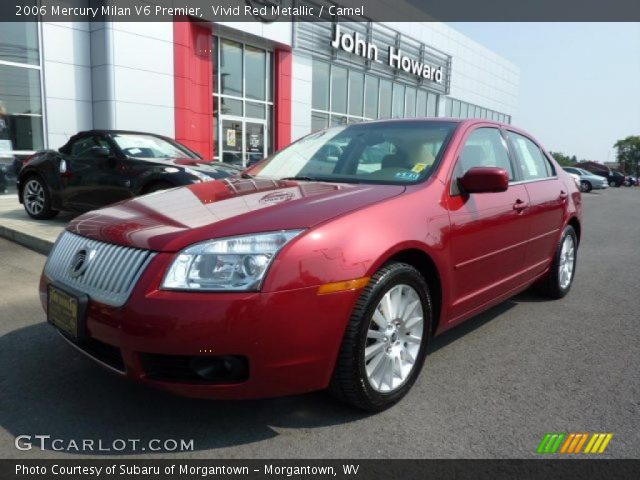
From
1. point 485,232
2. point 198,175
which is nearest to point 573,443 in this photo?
point 485,232

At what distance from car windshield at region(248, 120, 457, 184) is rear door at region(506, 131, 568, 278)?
3.17 feet

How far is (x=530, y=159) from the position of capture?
4262 millimetres

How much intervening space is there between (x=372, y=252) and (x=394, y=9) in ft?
71.6

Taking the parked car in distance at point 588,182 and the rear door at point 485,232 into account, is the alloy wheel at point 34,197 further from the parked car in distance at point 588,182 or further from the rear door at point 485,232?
the parked car in distance at point 588,182

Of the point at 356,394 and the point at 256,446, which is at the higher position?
the point at 356,394

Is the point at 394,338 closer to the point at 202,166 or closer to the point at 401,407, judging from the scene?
the point at 401,407

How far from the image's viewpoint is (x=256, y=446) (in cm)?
227

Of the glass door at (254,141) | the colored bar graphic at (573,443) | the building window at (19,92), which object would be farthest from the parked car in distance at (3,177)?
the colored bar graphic at (573,443)

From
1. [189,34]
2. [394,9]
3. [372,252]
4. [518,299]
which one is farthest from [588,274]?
[394,9]

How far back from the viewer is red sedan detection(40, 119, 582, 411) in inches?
82.8

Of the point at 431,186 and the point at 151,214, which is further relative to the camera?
the point at 431,186

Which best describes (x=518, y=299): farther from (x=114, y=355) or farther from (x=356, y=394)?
(x=114, y=355)

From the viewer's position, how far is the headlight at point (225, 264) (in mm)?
2109
